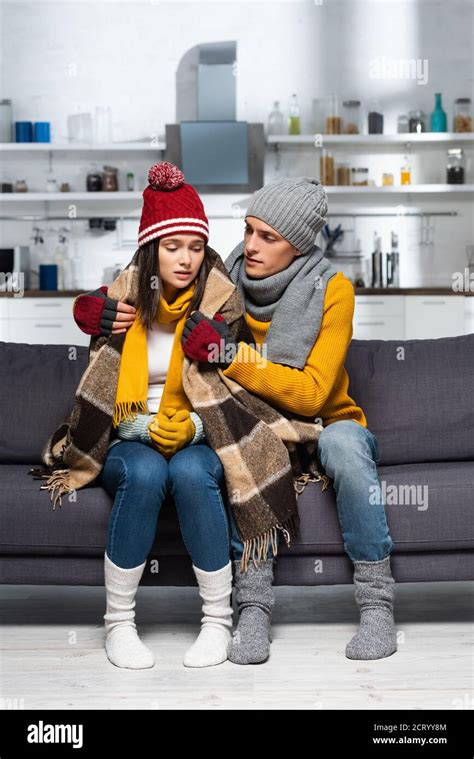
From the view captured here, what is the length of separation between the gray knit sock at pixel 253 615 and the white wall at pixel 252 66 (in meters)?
3.94

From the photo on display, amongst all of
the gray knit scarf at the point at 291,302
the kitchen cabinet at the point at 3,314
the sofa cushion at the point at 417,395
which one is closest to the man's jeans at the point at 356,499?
the gray knit scarf at the point at 291,302

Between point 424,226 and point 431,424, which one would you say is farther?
point 424,226

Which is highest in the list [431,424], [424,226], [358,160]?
[358,160]

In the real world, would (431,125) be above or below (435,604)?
above

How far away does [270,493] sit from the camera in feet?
7.59

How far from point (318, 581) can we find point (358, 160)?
4182mm

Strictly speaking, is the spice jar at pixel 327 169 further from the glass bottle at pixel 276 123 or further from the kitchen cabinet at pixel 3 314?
the kitchen cabinet at pixel 3 314

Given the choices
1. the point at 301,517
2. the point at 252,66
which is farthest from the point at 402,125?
the point at 301,517

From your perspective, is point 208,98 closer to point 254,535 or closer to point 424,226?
point 424,226

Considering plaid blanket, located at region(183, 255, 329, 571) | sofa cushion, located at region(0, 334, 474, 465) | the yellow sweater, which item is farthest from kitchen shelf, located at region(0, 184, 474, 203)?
plaid blanket, located at region(183, 255, 329, 571)

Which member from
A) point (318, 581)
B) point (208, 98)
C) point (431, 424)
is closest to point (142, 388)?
point (318, 581)

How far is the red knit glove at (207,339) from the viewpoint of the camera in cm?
230

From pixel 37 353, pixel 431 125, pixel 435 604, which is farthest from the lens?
pixel 431 125

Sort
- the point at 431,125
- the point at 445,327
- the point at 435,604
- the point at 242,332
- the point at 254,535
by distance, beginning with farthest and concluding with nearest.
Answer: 1. the point at 431,125
2. the point at 445,327
3. the point at 435,604
4. the point at 242,332
5. the point at 254,535
